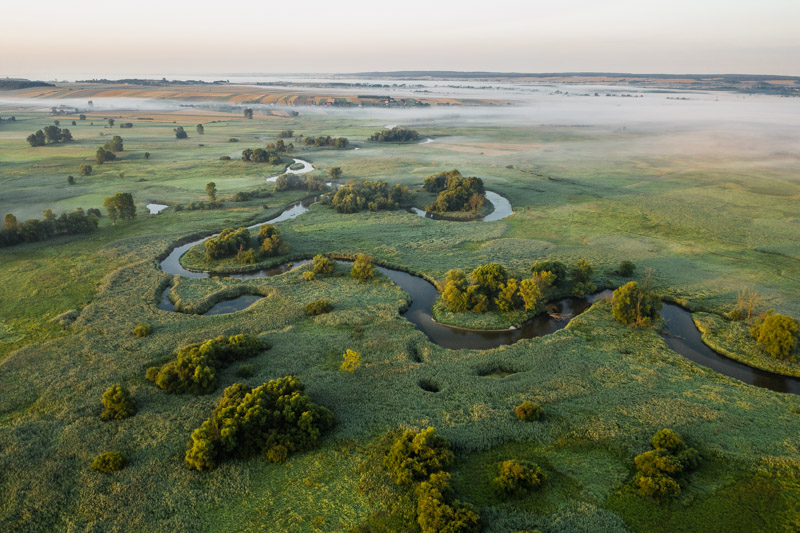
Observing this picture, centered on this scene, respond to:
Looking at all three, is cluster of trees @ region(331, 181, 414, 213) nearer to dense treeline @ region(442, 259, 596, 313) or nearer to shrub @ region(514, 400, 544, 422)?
dense treeline @ region(442, 259, 596, 313)

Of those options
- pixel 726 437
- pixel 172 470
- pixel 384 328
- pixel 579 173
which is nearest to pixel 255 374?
pixel 172 470

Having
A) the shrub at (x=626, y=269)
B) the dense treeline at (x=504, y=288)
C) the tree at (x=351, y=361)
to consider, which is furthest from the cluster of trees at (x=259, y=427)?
the shrub at (x=626, y=269)

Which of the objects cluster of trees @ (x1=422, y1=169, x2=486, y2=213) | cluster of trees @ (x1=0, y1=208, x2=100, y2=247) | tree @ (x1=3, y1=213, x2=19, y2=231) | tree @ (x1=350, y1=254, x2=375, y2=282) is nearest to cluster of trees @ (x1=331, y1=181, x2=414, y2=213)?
cluster of trees @ (x1=422, y1=169, x2=486, y2=213)

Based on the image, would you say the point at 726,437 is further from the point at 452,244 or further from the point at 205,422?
the point at 452,244

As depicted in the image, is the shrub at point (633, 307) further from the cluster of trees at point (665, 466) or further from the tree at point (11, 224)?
the tree at point (11, 224)

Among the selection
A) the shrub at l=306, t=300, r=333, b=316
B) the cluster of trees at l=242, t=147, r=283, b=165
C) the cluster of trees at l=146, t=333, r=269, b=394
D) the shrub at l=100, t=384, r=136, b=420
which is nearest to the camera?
the shrub at l=100, t=384, r=136, b=420
